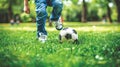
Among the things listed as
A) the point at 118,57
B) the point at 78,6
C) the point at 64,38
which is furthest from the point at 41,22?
the point at 78,6

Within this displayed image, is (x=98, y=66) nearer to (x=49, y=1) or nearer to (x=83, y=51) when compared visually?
(x=83, y=51)

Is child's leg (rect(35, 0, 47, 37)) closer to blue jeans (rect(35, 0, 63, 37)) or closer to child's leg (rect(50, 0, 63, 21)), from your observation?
blue jeans (rect(35, 0, 63, 37))

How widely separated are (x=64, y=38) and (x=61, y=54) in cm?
192

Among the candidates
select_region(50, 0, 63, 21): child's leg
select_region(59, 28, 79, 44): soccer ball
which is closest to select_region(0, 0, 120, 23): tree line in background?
select_region(50, 0, 63, 21): child's leg

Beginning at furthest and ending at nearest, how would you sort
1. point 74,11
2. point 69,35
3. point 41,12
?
point 74,11 → point 41,12 → point 69,35

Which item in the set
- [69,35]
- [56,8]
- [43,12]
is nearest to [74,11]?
[56,8]

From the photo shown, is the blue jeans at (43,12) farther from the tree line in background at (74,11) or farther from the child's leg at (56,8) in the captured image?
the tree line in background at (74,11)

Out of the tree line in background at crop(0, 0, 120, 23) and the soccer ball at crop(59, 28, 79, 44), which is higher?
the soccer ball at crop(59, 28, 79, 44)

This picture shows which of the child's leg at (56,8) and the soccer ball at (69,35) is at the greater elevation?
the child's leg at (56,8)

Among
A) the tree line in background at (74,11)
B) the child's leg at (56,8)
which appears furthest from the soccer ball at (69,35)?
the tree line in background at (74,11)

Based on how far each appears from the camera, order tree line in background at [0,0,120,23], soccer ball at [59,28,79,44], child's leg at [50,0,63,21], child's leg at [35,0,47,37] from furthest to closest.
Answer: tree line in background at [0,0,120,23] < child's leg at [50,0,63,21] < child's leg at [35,0,47,37] < soccer ball at [59,28,79,44]

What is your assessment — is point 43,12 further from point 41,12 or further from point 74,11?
point 74,11

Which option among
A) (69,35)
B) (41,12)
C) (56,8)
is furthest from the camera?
(56,8)

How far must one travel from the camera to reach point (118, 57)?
17.4 feet
